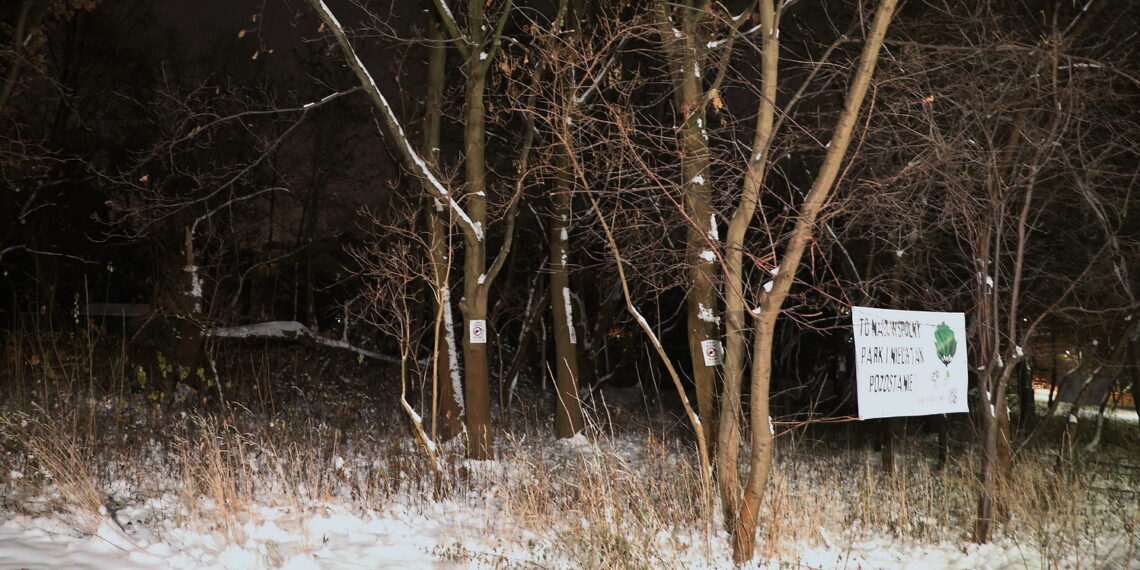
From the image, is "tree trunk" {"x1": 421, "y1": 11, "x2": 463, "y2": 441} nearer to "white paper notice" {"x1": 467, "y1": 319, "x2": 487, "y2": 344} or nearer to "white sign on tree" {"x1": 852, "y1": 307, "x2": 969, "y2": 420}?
"white paper notice" {"x1": 467, "y1": 319, "x2": 487, "y2": 344}

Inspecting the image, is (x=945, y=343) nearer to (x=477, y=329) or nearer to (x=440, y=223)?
(x=477, y=329)

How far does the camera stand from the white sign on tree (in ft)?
20.8

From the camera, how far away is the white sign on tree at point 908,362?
634cm

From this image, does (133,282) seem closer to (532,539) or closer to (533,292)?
(533,292)

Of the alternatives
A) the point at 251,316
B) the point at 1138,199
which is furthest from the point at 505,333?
the point at 1138,199

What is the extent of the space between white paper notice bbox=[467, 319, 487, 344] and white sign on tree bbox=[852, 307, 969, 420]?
5561mm

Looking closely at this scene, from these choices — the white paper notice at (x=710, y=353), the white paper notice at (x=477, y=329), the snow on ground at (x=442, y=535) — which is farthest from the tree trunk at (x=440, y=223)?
the white paper notice at (x=710, y=353)

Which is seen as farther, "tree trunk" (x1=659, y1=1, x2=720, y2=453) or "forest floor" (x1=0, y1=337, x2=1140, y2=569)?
"tree trunk" (x1=659, y1=1, x2=720, y2=453)

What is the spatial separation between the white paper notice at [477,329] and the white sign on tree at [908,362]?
556 cm

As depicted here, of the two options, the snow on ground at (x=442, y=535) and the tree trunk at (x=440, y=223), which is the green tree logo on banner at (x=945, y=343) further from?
the tree trunk at (x=440, y=223)

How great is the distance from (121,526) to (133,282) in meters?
22.3

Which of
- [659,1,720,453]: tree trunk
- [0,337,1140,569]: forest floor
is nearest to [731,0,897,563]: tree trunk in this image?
[0,337,1140,569]: forest floor

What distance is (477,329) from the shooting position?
1112 centimetres

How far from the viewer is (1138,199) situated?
38.4 ft
